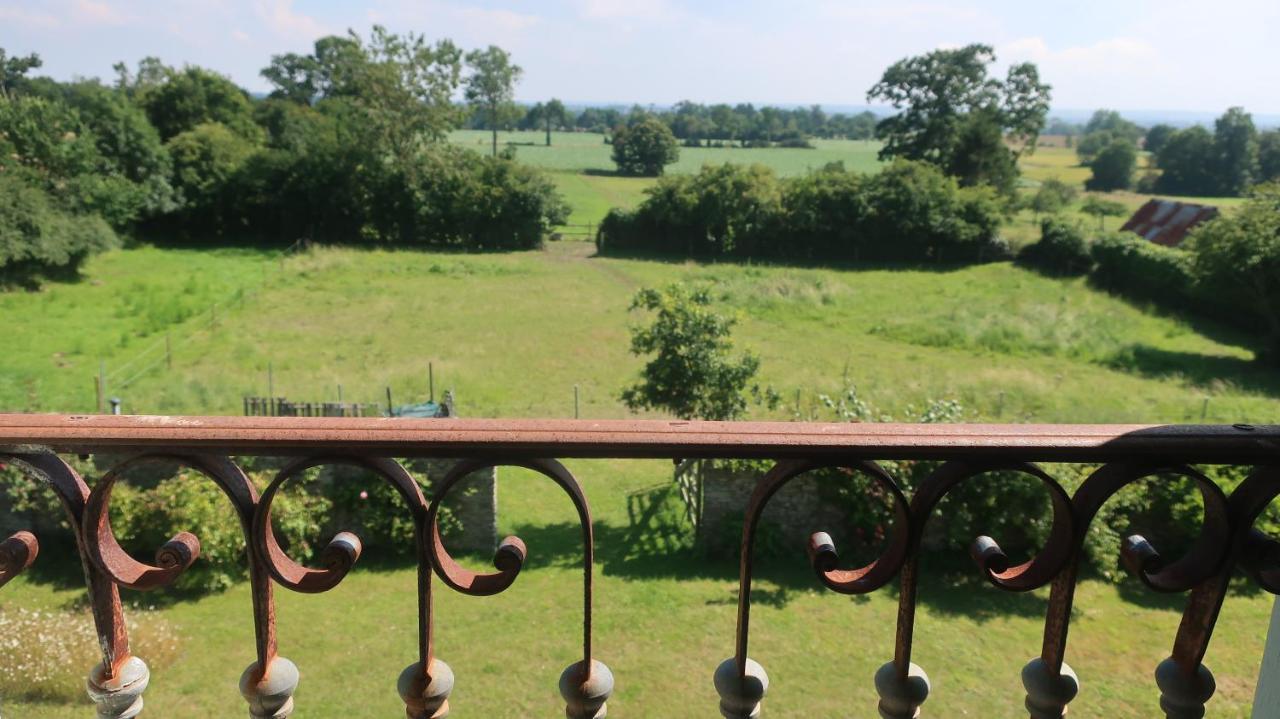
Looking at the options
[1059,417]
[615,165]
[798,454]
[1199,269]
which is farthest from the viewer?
[615,165]

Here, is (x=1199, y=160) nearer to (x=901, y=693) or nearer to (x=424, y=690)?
(x=901, y=693)

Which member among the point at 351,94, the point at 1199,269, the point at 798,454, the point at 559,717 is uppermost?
the point at 351,94

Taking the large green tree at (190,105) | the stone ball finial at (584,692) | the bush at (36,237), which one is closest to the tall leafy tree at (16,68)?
the large green tree at (190,105)

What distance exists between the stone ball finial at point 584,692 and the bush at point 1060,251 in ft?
129

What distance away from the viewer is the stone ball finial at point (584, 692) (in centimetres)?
146

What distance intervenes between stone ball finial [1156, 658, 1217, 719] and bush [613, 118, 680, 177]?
67.0 metres

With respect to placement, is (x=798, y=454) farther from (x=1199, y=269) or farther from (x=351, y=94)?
(x=351, y=94)

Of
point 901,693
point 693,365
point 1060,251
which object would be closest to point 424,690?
point 901,693

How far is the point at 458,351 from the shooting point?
22594 mm

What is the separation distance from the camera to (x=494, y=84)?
57.4 meters

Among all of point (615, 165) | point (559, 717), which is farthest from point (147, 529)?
point (615, 165)

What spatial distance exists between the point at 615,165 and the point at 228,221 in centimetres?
3382

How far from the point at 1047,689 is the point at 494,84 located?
60.0 meters

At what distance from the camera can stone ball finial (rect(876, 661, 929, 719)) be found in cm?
146
